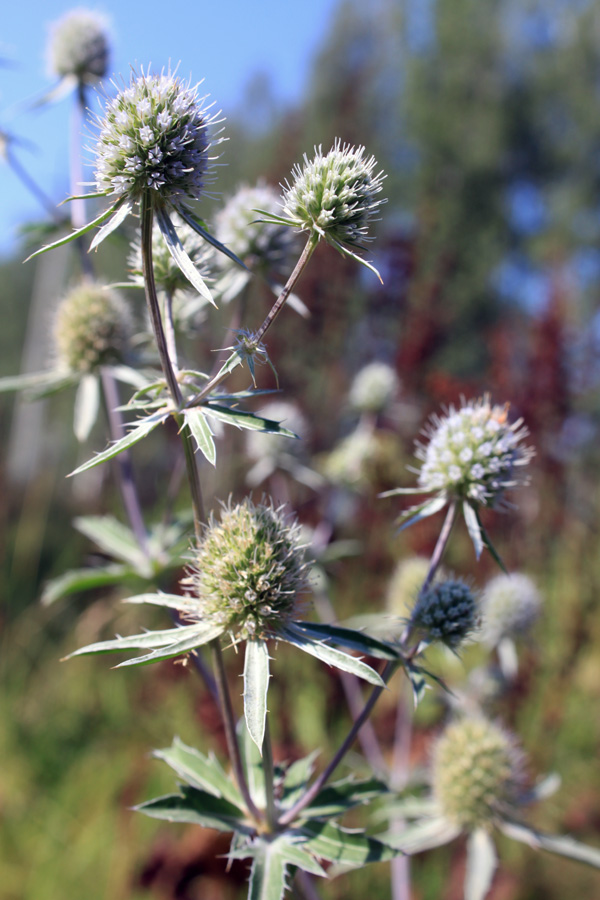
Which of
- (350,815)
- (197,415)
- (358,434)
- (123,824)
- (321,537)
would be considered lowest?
(123,824)

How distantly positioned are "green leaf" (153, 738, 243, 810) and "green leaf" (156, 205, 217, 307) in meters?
1.12

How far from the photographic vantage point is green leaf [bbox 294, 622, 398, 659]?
1389mm

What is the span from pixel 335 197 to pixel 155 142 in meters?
0.36

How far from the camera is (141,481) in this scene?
10258 mm

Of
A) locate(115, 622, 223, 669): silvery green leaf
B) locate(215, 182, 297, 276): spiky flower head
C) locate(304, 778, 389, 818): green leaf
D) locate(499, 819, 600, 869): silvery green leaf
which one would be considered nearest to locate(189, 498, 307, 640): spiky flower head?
locate(115, 622, 223, 669): silvery green leaf

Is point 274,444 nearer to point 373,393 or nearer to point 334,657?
point 373,393

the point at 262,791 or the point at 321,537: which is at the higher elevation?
the point at 321,537

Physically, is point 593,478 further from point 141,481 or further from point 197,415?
point 197,415

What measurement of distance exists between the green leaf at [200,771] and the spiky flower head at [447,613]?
639 mm

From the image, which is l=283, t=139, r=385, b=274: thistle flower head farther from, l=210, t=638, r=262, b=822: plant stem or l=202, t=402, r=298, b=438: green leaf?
l=210, t=638, r=262, b=822: plant stem

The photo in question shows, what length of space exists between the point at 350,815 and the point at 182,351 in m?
2.94

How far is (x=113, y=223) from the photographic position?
120 cm

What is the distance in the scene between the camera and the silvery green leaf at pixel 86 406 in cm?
218

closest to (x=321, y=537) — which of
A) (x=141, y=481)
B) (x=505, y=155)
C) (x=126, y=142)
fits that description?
(x=126, y=142)
